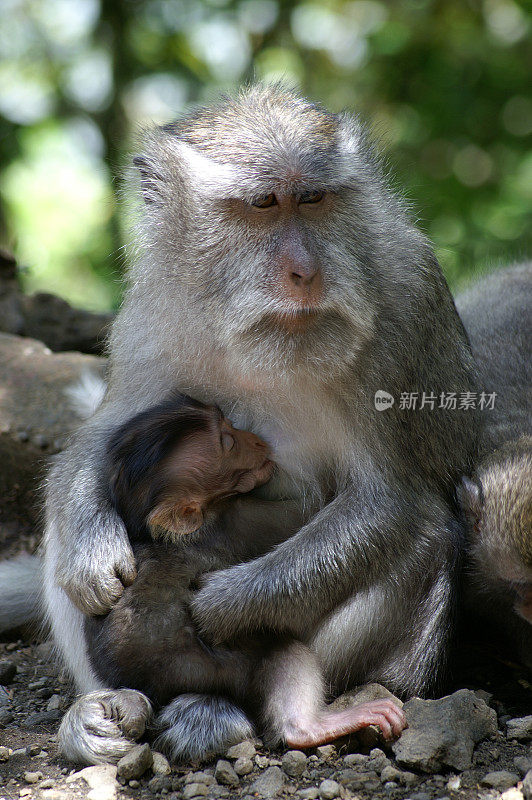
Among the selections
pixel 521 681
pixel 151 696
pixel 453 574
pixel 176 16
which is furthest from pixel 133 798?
pixel 176 16

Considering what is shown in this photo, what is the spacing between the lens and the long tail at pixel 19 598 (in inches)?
180

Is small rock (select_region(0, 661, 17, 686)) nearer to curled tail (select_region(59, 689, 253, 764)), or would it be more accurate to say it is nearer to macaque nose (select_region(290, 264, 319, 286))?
curled tail (select_region(59, 689, 253, 764))

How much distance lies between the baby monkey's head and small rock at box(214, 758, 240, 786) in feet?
2.98

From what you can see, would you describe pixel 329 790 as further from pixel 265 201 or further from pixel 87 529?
pixel 265 201

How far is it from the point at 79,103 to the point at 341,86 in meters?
3.51

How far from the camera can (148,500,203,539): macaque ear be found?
360 cm

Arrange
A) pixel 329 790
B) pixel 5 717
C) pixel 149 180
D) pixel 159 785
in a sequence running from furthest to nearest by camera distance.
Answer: pixel 149 180 < pixel 5 717 < pixel 159 785 < pixel 329 790

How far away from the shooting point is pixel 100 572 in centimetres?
350

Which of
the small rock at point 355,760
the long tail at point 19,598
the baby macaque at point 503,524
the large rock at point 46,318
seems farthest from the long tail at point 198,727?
the large rock at point 46,318

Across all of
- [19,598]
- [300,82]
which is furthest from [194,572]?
[300,82]

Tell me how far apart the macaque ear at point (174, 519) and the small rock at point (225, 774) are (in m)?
0.91

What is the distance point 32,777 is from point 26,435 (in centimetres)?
252

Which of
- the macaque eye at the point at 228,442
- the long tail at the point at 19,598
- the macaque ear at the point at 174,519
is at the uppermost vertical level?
the macaque eye at the point at 228,442

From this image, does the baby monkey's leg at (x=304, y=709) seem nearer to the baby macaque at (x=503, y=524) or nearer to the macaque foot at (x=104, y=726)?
the macaque foot at (x=104, y=726)
